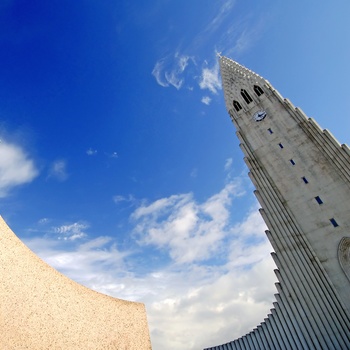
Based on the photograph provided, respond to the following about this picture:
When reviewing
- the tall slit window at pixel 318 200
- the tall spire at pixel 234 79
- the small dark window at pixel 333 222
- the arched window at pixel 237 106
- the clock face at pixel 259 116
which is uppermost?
the tall spire at pixel 234 79

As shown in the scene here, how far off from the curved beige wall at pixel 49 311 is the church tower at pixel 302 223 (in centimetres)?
1433

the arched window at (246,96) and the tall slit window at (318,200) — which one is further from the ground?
the arched window at (246,96)

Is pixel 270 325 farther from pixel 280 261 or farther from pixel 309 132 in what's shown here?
pixel 309 132

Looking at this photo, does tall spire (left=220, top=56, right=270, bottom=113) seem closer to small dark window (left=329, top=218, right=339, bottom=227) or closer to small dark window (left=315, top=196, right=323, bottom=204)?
small dark window (left=315, top=196, right=323, bottom=204)

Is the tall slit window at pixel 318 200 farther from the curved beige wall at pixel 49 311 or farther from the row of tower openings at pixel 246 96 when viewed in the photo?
the curved beige wall at pixel 49 311

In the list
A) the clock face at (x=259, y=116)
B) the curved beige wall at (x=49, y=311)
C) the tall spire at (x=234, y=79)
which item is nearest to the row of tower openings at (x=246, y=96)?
the tall spire at (x=234, y=79)

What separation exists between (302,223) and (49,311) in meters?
23.3

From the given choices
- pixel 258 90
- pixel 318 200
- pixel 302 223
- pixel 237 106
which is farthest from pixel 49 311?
pixel 258 90

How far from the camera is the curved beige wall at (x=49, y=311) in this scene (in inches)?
467

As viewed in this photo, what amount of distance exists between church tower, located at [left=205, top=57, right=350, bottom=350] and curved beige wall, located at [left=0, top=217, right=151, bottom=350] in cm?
1433

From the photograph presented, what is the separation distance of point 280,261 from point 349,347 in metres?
7.94

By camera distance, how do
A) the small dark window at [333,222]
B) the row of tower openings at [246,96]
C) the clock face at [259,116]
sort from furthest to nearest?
the row of tower openings at [246,96]
the clock face at [259,116]
the small dark window at [333,222]

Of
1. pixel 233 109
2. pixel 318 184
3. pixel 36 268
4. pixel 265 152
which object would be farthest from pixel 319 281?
pixel 233 109

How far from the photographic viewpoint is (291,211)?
28375 mm
